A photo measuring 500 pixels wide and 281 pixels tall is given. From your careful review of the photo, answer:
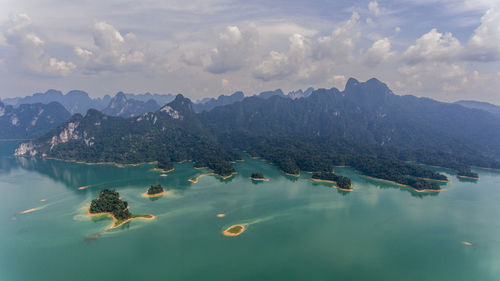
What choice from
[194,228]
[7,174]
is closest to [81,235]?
[194,228]

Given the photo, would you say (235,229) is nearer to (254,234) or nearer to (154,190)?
(254,234)

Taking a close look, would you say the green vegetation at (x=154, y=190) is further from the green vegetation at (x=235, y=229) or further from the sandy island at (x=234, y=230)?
the green vegetation at (x=235, y=229)

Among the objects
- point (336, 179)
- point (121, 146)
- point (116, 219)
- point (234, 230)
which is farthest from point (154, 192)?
point (121, 146)

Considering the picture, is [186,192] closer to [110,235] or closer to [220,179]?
[220,179]

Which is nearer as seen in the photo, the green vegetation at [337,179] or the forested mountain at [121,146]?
the green vegetation at [337,179]

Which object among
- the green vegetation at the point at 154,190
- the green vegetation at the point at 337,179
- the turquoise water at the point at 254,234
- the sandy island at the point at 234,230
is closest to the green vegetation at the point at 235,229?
the sandy island at the point at 234,230

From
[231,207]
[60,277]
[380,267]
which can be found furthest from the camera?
[231,207]

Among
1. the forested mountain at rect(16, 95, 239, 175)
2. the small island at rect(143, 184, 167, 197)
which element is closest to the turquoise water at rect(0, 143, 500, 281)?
the small island at rect(143, 184, 167, 197)
